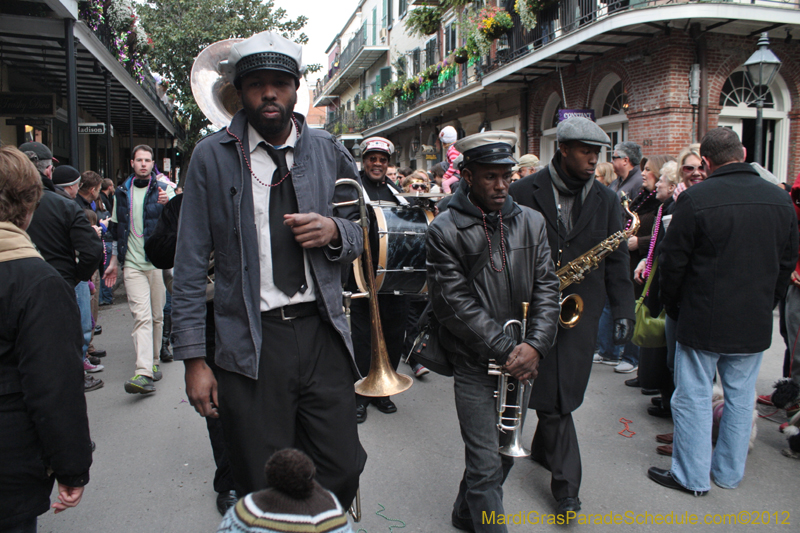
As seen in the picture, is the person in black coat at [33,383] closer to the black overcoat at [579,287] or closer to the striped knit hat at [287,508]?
the striped knit hat at [287,508]

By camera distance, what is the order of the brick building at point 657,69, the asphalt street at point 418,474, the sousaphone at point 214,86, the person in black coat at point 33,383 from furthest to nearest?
1. the brick building at point 657,69
2. the asphalt street at point 418,474
3. the sousaphone at point 214,86
4. the person in black coat at point 33,383

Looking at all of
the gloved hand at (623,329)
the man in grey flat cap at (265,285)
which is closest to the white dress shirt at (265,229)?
the man in grey flat cap at (265,285)

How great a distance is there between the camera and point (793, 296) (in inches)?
174

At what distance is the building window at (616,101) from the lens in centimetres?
1353

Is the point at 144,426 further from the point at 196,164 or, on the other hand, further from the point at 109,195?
the point at 109,195

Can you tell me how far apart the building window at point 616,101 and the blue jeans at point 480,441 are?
471 inches

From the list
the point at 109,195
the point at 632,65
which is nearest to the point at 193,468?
the point at 109,195

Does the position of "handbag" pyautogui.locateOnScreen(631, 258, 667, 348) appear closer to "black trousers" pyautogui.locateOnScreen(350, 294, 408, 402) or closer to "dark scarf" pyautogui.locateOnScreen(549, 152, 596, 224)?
"dark scarf" pyautogui.locateOnScreen(549, 152, 596, 224)

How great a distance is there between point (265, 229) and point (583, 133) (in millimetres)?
1904

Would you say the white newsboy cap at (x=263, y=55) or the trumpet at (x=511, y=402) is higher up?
the white newsboy cap at (x=263, y=55)

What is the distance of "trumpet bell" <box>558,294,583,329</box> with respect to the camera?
3223 millimetres

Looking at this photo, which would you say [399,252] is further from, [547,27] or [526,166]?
[547,27]

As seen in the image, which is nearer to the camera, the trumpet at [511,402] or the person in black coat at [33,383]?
the person in black coat at [33,383]

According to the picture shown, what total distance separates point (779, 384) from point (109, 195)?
10656mm
